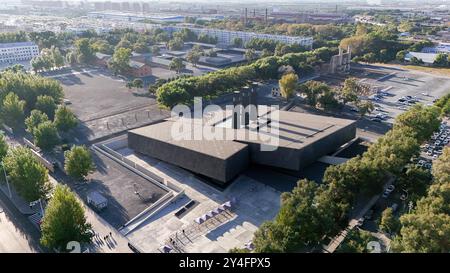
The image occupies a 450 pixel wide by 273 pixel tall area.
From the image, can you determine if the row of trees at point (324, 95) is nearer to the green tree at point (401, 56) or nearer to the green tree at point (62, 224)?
the green tree at point (62, 224)

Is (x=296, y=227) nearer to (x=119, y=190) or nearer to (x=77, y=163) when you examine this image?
(x=119, y=190)

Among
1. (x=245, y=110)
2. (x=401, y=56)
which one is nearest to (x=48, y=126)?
(x=245, y=110)

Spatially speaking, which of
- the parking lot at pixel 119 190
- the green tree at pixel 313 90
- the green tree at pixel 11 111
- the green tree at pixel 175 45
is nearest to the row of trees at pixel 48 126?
the green tree at pixel 11 111

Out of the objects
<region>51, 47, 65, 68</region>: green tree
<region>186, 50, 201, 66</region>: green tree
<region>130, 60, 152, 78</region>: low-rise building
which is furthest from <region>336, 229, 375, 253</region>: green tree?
<region>51, 47, 65, 68</region>: green tree

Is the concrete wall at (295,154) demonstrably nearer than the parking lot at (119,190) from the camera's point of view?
No

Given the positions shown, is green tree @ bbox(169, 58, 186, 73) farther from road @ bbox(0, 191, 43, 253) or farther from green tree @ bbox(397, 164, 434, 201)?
green tree @ bbox(397, 164, 434, 201)
